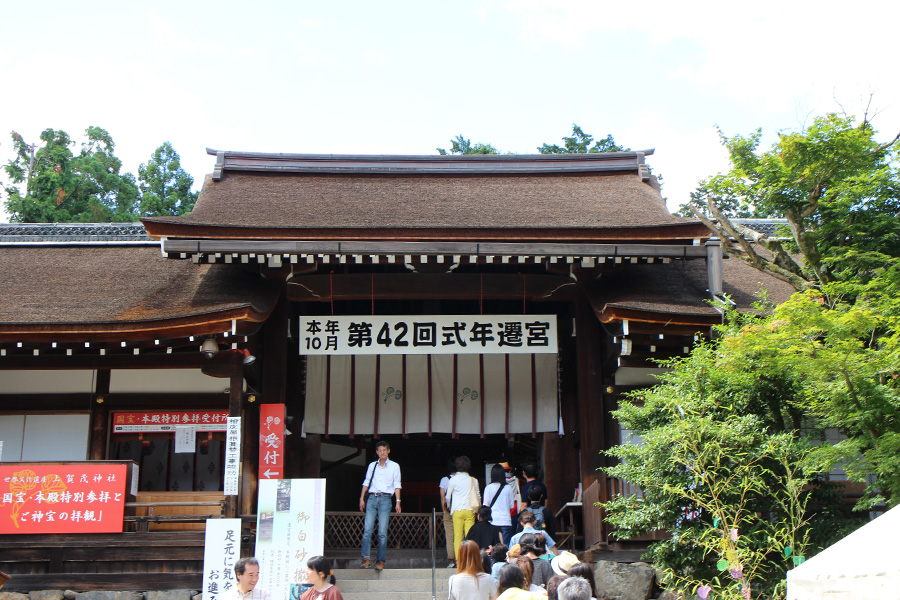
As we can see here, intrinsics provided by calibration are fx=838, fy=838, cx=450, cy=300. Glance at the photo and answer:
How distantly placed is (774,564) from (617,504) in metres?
1.43

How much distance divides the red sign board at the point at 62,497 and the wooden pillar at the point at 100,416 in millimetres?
1722

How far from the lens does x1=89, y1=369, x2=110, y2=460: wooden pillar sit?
1103 cm

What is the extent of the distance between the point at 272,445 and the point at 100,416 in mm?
2855

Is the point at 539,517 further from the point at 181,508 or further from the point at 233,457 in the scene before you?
the point at 181,508

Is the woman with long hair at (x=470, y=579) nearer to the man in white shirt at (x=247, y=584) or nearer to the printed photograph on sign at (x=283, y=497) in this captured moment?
the man in white shirt at (x=247, y=584)

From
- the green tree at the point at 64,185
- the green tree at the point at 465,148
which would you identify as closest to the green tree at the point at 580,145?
the green tree at the point at 465,148

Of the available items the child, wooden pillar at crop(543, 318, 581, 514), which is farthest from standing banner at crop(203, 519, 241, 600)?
wooden pillar at crop(543, 318, 581, 514)

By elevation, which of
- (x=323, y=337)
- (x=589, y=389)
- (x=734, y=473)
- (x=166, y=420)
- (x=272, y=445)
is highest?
(x=323, y=337)

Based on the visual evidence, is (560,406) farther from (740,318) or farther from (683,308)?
(740,318)

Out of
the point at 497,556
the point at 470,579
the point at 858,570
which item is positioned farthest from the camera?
the point at 497,556

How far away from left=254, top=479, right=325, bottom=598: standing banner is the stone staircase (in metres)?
0.60

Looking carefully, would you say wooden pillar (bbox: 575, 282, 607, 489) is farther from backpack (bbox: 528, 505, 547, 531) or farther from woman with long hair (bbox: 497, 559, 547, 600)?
woman with long hair (bbox: 497, 559, 547, 600)

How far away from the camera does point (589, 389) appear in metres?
10.4

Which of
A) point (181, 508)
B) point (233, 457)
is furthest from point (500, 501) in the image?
point (181, 508)
